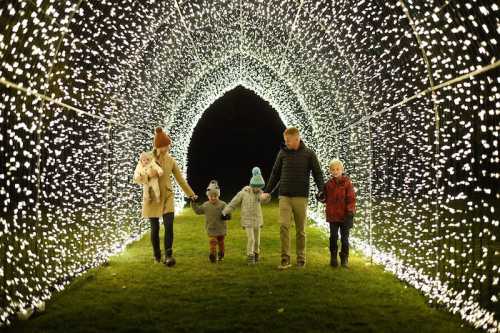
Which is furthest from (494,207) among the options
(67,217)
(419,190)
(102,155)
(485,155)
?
(102,155)

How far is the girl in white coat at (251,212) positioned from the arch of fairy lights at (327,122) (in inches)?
57.7

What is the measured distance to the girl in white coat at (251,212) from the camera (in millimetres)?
7375

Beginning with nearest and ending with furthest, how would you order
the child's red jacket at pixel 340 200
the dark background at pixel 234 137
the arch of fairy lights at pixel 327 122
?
the arch of fairy lights at pixel 327 122 → the child's red jacket at pixel 340 200 → the dark background at pixel 234 137

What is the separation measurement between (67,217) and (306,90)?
24.0 feet

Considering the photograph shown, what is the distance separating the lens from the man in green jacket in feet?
22.5

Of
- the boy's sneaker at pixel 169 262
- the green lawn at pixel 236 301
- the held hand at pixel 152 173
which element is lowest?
the green lawn at pixel 236 301

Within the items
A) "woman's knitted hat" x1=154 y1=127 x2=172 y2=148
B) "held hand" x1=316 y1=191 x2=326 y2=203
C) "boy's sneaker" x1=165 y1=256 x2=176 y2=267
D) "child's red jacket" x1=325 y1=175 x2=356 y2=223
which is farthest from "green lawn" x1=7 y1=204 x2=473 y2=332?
"woman's knitted hat" x1=154 y1=127 x2=172 y2=148

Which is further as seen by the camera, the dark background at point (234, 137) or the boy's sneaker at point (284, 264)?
the dark background at point (234, 137)

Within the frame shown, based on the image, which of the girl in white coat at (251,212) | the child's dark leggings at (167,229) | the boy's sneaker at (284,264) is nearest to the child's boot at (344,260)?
the boy's sneaker at (284,264)

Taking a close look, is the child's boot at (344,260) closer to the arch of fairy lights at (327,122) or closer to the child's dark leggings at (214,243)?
the arch of fairy lights at (327,122)

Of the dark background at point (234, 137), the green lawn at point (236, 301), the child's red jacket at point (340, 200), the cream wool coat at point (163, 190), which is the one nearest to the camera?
the green lawn at point (236, 301)

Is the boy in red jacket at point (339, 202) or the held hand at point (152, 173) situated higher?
the held hand at point (152, 173)

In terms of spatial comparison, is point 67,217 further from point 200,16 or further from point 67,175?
point 200,16

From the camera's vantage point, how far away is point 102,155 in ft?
23.8
